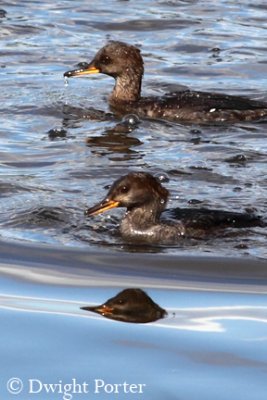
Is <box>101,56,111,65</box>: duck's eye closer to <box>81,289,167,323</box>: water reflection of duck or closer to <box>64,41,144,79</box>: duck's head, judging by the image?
<box>64,41,144,79</box>: duck's head

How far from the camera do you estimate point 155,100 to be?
50.2 ft

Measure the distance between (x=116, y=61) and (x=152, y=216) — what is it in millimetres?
5270

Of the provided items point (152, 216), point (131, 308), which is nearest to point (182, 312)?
point (131, 308)

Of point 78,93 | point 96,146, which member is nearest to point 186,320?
point 96,146

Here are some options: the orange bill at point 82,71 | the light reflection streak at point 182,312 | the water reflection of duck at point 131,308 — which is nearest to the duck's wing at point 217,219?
the water reflection of duck at point 131,308

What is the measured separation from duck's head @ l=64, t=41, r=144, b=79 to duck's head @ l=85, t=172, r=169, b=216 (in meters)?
5.11

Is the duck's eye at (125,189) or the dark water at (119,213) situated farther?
the duck's eye at (125,189)

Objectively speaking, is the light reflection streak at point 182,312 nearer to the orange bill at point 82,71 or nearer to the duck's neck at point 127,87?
the orange bill at point 82,71

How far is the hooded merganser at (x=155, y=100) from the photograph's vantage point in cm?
1492

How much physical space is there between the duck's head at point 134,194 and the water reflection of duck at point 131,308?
1448mm

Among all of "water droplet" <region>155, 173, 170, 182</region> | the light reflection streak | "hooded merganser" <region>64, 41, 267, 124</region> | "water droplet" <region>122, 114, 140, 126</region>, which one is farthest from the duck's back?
the light reflection streak

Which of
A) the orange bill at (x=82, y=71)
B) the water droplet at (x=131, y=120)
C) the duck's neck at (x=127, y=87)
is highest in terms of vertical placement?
the orange bill at (x=82, y=71)

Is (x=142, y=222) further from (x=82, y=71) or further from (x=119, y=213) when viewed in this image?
(x=82, y=71)

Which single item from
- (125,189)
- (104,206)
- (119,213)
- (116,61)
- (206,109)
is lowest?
(119,213)
